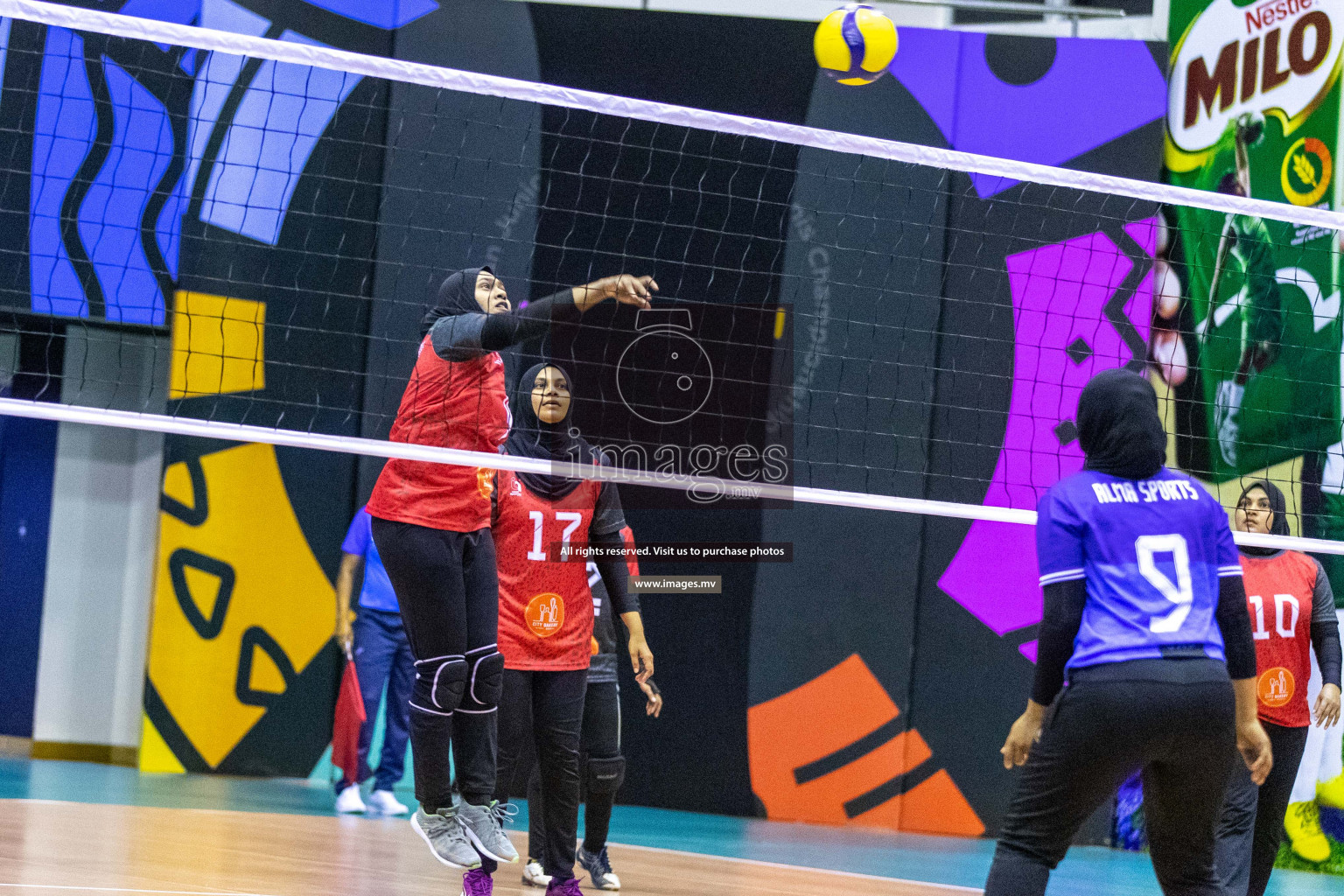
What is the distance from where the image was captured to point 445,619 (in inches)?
185

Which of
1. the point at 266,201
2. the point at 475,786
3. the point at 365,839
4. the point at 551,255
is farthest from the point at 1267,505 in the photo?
the point at 266,201

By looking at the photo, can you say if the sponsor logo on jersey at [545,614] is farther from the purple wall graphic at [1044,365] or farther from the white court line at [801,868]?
the purple wall graphic at [1044,365]

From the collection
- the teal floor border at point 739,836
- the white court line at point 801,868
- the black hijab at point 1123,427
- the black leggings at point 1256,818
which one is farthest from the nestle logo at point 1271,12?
the black hijab at point 1123,427

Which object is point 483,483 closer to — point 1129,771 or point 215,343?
point 1129,771

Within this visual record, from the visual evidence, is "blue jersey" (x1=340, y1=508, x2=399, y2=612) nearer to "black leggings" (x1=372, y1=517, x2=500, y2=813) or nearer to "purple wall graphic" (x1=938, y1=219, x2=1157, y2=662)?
"black leggings" (x1=372, y1=517, x2=500, y2=813)

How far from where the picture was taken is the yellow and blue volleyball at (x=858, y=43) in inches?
303

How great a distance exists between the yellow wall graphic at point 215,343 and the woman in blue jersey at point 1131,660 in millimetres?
6901

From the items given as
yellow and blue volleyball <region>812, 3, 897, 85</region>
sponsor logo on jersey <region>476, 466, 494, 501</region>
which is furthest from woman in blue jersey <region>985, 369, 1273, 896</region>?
yellow and blue volleyball <region>812, 3, 897, 85</region>

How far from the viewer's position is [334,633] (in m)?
9.69

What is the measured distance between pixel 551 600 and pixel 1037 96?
19.8 feet

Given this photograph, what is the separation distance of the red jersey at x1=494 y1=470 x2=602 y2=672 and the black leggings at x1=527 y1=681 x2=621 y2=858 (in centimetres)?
47

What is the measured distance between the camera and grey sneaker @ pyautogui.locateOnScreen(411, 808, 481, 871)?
4.75m

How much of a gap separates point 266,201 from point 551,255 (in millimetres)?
2037

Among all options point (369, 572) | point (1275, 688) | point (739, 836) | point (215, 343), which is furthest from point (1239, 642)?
point (215, 343)
